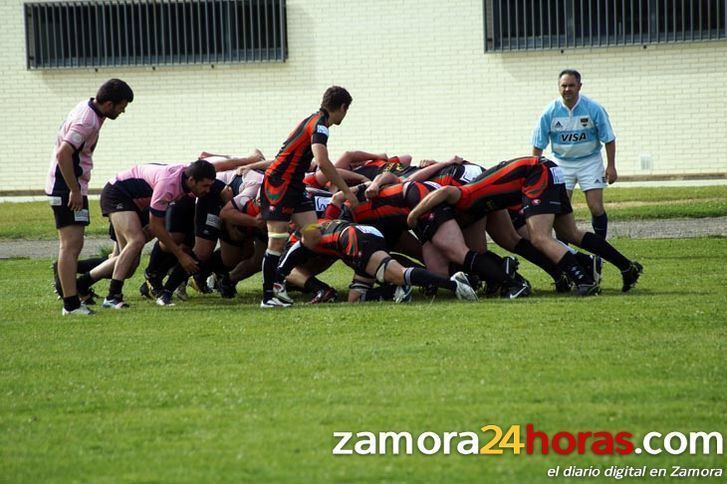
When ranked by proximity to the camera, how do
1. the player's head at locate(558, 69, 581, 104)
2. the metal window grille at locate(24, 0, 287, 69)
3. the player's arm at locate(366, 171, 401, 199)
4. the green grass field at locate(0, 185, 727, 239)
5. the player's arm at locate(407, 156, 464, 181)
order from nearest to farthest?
the player's arm at locate(366, 171, 401, 199)
the player's arm at locate(407, 156, 464, 181)
the player's head at locate(558, 69, 581, 104)
the green grass field at locate(0, 185, 727, 239)
the metal window grille at locate(24, 0, 287, 69)

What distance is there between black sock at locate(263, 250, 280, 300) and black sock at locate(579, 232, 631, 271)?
109 inches

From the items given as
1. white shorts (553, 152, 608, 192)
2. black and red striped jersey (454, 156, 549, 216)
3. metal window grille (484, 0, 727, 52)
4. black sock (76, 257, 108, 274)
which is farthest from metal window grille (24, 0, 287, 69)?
black and red striped jersey (454, 156, 549, 216)

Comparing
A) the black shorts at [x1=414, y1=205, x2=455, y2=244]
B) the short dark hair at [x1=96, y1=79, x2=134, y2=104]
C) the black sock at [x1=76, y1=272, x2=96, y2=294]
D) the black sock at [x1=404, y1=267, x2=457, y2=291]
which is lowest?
the black sock at [x1=76, y1=272, x2=96, y2=294]

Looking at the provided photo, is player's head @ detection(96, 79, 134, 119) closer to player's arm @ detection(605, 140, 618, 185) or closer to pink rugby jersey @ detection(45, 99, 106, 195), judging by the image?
pink rugby jersey @ detection(45, 99, 106, 195)

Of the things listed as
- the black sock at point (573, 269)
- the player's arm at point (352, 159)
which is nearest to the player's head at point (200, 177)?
the player's arm at point (352, 159)

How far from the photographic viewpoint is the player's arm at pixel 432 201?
35.2ft

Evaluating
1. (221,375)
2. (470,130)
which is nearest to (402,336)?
(221,375)

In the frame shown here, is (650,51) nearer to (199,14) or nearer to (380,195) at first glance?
Result: (199,14)

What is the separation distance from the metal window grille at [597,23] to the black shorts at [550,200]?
12.3 m

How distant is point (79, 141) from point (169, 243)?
1.30 m

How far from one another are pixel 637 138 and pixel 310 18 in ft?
21.2

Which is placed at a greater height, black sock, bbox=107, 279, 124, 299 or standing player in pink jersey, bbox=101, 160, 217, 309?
standing player in pink jersey, bbox=101, 160, 217, 309

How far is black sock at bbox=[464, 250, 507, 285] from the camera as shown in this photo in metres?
10.7

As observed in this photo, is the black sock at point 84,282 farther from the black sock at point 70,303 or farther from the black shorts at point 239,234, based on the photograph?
the black shorts at point 239,234
